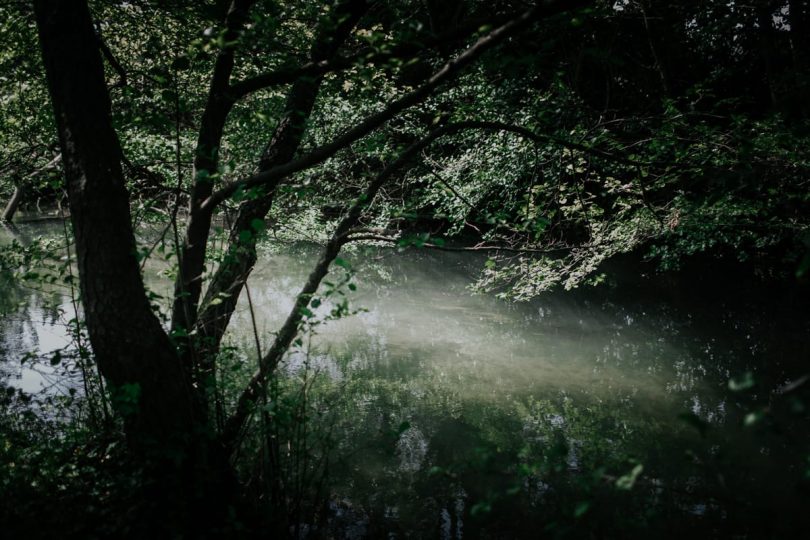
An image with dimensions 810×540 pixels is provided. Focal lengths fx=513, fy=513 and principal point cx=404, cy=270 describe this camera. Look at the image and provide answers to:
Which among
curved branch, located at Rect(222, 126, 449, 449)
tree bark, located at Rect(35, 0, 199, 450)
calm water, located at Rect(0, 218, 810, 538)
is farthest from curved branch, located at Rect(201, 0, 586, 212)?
calm water, located at Rect(0, 218, 810, 538)

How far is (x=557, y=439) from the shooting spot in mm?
6168

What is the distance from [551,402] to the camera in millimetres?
7293

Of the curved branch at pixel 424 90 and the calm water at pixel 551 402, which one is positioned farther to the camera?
the calm water at pixel 551 402

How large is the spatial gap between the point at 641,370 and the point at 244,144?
716cm

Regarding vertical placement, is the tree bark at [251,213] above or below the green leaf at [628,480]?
above

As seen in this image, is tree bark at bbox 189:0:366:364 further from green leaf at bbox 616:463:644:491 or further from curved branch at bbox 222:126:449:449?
green leaf at bbox 616:463:644:491

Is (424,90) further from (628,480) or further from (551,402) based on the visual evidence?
(551,402)

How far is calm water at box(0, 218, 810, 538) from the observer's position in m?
A: 4.45

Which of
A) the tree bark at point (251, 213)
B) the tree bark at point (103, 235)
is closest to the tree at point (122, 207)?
the tree bark at point (103, 235)

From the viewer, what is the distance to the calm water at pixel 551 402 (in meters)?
4.45

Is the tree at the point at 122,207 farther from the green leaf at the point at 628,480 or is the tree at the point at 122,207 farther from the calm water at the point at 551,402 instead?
the green leaf at the point at 628,480

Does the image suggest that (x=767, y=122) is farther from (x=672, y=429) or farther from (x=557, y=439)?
(x=557, y=439)

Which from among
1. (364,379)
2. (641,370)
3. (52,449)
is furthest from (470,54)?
(641,370)

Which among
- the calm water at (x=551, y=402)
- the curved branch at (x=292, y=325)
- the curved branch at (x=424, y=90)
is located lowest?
the calm water at (x=551, y=402)
